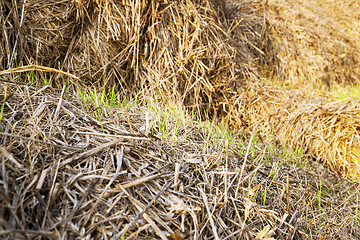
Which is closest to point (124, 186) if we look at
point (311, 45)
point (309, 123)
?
point (309, 123)

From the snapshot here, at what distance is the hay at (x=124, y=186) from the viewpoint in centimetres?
67

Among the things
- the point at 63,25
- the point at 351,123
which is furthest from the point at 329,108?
the point at 63,25

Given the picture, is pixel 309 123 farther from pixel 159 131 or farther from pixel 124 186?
pixel 124 186

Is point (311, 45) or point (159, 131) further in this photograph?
point (311, 45)

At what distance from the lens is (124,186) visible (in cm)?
77

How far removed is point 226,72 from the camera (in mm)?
1932

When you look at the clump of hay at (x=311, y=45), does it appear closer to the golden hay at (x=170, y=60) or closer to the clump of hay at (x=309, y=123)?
the golden hay at (x=170, y=60)

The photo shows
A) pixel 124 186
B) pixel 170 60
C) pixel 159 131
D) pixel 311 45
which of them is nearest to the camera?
pixel 124 186

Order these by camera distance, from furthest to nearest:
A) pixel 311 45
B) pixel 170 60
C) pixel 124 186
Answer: pixel 311 45 < pixel 170 60 < pixel 124 186

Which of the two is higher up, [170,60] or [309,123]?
[170,60]

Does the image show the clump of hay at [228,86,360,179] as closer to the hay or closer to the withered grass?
the withered grass

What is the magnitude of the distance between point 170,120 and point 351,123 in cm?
130

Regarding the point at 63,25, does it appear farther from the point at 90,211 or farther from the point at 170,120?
the point at 90,211

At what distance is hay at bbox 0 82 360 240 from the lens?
26.3 inches
